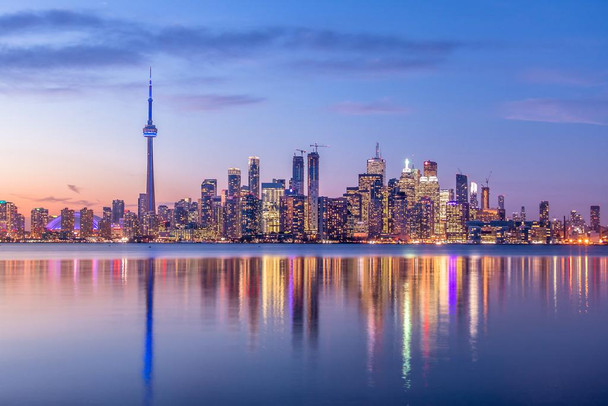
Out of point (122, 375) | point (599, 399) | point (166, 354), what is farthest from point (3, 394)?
point (599, 399)

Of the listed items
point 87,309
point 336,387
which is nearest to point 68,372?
point 336,387

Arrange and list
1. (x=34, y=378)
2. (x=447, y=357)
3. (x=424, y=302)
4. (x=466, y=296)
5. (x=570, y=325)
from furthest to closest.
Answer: (x=466, y=296) < (x=424, y=302) < (x=570, y=325) < (x=447, y=357) < (x=34, y=378)

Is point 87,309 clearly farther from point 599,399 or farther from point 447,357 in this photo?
point 599,399

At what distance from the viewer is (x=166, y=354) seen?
92.5 ft

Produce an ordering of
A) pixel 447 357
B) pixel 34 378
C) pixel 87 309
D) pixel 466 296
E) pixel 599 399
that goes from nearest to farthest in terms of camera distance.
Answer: pixel 599 399 < pixel 34 378 < pixel 447 357 < pixel 87 309 < pixel 466 296

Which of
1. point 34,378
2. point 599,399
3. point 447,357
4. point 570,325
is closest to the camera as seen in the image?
point 599,399

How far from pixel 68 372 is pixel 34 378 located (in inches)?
49.8

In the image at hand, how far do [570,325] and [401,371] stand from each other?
17.4 metres

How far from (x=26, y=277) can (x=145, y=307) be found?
37543 mm

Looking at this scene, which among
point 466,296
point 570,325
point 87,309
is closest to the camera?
point 570,325

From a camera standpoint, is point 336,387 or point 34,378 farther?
point 34,378

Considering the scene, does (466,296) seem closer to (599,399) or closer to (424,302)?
(424,302)

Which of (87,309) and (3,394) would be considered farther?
(87,309)

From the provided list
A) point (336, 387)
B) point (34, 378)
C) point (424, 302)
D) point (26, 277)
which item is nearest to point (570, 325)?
point (424, 302)
